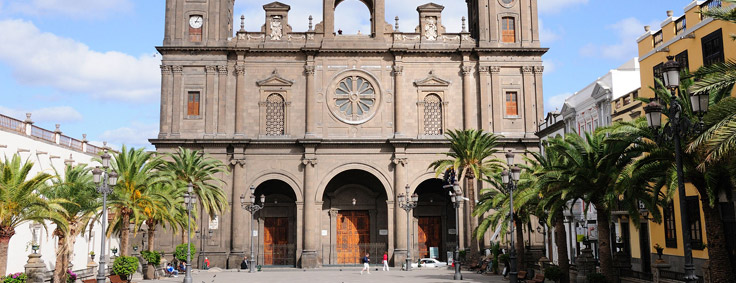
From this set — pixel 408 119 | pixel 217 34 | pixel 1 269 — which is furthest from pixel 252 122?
pixel 1 269

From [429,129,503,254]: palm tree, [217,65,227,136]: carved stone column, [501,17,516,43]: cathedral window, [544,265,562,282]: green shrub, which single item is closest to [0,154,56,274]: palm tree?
[544,265,562,282]: green shrub

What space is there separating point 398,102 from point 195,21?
1598cm

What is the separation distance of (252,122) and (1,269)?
83.1 ft

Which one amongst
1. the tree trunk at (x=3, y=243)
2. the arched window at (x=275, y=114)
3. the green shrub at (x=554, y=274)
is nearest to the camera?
the tree trunk at (x=3, y=243)

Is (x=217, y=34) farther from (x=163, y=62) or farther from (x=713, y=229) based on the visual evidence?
(x=713, y=229)

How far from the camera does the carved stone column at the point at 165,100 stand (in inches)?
1845

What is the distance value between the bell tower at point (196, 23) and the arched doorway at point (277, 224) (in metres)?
11.5

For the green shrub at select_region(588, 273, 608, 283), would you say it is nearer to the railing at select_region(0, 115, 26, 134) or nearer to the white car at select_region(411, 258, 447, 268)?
the white car at select_region(411, 258, 447, 268)

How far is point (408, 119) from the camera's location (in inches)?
1905

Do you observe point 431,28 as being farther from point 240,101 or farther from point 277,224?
point 277,224

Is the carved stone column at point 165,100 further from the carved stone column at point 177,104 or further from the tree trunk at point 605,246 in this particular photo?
the tree trunk at point 605,246

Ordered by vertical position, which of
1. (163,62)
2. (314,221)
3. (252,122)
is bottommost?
(314,221)

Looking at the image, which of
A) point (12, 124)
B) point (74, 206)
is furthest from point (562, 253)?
point (12, 124)

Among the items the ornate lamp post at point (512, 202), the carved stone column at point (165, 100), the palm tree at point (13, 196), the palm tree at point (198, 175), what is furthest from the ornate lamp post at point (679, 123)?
the carved stone column at point (165, 100)
